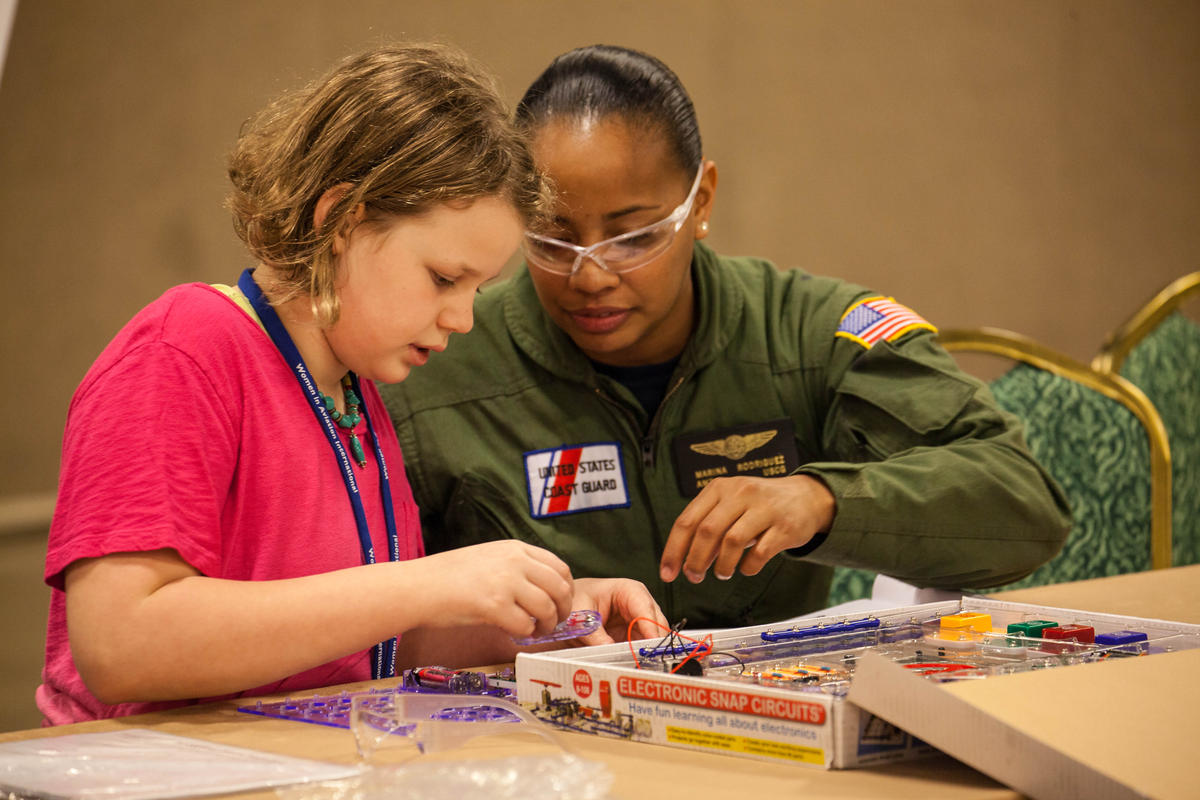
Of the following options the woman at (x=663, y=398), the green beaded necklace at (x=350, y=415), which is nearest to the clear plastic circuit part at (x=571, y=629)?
the green beaded necklace at (x=350, y=415)

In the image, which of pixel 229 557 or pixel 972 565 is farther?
pixel 972 565

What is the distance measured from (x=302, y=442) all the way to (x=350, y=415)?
0.33ft

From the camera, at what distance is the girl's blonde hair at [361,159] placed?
115 centimetres

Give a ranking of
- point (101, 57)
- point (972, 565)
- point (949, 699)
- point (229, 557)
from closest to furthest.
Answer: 1. point (949, 699)
2. point (229, 557)
3. point (972, 565)
4. point (101, 57)

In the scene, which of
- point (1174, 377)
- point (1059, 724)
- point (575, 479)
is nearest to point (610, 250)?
point (575, 479)

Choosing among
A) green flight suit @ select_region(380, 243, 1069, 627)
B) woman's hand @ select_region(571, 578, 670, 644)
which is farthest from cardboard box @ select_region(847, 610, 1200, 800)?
green flight suit @ select_region(380, 243, 1069, 627)

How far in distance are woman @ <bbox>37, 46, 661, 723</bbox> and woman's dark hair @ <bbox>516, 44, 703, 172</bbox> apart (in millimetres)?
287

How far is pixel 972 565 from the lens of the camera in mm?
1485

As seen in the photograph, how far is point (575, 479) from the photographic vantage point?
5.48ft

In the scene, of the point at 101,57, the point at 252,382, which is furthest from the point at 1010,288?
the point at 252,382

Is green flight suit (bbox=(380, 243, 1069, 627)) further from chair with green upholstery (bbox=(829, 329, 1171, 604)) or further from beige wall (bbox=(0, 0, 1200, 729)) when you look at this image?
beige wall (bbox=(0, 0, 1200, 729))

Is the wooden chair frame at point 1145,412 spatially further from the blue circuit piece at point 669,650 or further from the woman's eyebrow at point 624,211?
the blue circuit piece at point 669,650

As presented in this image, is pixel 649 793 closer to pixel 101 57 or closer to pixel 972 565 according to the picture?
pixel 972 565

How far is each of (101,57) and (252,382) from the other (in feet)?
A: 5.05
